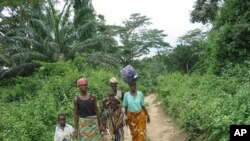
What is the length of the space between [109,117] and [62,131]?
4.42 feet

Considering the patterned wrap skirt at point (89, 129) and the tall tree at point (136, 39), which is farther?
the tall tree at point (136, 39)

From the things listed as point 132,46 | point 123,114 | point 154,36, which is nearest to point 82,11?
point 123,114

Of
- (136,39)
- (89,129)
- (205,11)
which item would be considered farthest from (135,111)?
(136,39)

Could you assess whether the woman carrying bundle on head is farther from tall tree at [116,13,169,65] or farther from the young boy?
tall tree at [116,13,169,65]

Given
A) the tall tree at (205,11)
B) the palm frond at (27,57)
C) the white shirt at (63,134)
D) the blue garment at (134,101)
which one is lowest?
the white shirt at (63,134)

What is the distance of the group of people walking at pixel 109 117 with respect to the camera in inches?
290

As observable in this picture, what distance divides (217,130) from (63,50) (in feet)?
52.3

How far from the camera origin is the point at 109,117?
8555mm

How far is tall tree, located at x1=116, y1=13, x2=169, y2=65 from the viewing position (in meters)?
44.5

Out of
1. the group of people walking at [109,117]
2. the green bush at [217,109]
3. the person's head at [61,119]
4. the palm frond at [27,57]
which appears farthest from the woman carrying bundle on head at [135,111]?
the palm frond at [27,57]

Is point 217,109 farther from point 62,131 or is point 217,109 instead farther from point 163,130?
point 163,130

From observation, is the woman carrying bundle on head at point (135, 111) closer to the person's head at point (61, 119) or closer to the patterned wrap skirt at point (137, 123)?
the patterned wrap skirt at point (137, 123)

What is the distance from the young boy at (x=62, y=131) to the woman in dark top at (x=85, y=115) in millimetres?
140

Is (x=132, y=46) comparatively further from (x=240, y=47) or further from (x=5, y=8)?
(x=240, y=47)
